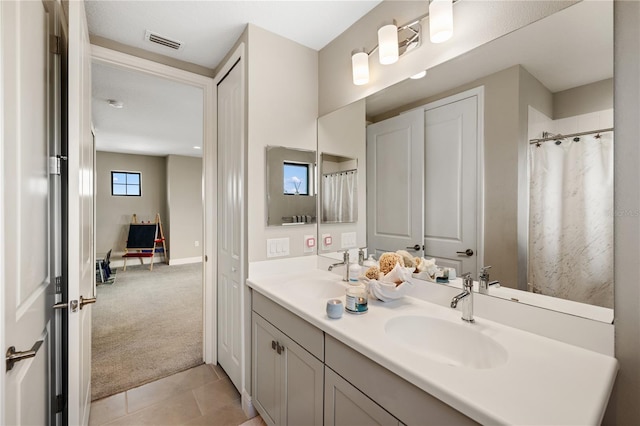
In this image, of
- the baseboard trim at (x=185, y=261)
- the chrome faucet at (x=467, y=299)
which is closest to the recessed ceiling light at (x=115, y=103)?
the chrome faucet at (x=467, y=299)

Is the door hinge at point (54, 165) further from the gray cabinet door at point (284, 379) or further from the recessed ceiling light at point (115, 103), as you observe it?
the recessed ceiling light at point (115, 103)

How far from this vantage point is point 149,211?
675 cm

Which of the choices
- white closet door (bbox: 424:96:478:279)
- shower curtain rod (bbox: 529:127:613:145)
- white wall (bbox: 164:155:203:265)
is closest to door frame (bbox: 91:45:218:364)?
white closet door (bbox: 424:96:478:279)

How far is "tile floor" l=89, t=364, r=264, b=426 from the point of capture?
1762 millimetres

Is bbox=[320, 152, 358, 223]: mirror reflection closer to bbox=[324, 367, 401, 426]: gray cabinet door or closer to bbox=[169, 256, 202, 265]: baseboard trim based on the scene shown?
bbox=[324, 367, 401, 426]: gray cabinet door

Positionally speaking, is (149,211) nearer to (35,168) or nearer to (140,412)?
(140,412)

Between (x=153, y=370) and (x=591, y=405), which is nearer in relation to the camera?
(x=591, y=405)

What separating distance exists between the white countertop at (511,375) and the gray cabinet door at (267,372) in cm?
55

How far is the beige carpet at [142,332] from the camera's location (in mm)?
2234

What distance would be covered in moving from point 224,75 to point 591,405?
255 centimetres

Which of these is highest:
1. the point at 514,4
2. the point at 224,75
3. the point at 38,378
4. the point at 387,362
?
the point at 224,75

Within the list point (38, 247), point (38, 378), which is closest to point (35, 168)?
point (38, 247)

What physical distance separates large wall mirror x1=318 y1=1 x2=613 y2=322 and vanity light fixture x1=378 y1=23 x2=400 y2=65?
0.72 feet

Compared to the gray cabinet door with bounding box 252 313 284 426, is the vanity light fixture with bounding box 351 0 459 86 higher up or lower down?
higher up
